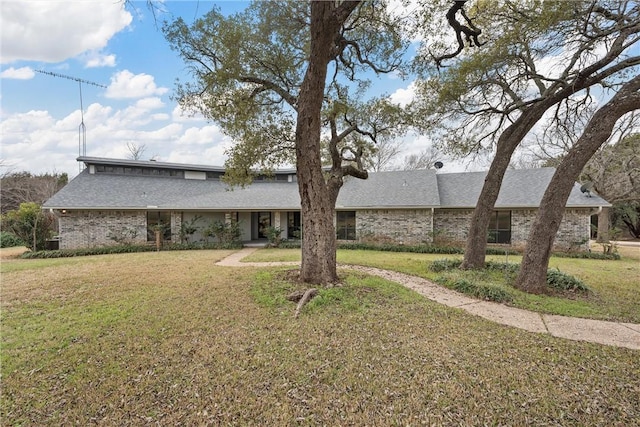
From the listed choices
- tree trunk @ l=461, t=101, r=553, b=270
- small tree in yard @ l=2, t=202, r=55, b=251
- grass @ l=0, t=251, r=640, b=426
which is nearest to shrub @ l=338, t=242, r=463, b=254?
tree trunk @ l=461, t=101, r=553, b=270

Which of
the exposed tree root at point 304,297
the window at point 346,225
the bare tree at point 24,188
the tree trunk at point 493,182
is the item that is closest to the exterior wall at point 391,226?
the window at point 346,225

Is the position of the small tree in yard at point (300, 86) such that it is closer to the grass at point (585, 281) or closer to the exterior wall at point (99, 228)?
the grass at point (585, 281)

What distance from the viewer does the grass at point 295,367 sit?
2.69 metres

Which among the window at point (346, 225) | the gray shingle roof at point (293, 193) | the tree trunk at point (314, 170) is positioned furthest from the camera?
the window at point (346, 225)

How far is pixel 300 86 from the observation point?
770cm

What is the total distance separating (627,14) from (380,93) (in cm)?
554

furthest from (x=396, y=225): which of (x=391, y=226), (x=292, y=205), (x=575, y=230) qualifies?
(x=575, y=230)

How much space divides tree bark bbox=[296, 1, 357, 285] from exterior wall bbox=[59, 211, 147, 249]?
42.3ft

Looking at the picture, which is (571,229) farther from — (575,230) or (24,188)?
(24,188)

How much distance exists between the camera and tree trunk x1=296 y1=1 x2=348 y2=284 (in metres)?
5.84

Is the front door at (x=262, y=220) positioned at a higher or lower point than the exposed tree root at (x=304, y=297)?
higher

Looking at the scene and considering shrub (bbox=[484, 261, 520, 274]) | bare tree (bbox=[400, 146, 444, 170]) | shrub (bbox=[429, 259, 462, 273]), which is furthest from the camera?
bare tree (bbox=[400, 146, 444, 170])

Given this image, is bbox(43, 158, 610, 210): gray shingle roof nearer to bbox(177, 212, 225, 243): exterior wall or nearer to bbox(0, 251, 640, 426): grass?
bbox(177, 212, 225, 243): exterior wall

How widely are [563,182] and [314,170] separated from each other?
5.64m
